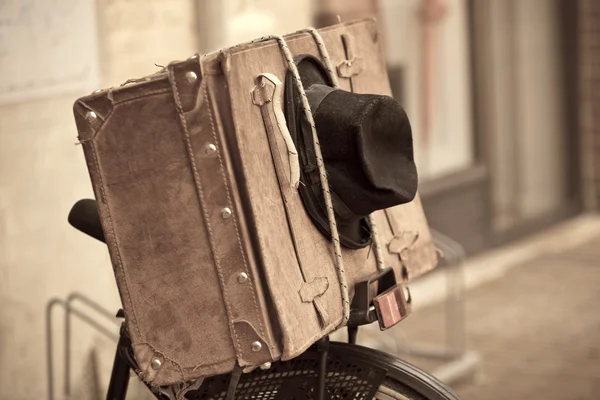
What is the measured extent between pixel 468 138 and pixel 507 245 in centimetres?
90

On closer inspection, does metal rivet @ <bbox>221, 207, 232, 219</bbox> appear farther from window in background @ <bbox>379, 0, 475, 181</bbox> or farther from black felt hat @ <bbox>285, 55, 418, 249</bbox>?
window in background @ <bbox>379, 0, 475, 181</bbox>

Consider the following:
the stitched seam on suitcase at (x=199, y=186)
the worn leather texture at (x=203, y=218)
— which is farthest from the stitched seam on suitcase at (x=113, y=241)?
the stitched seam on suitcase at (x=199, y=186)

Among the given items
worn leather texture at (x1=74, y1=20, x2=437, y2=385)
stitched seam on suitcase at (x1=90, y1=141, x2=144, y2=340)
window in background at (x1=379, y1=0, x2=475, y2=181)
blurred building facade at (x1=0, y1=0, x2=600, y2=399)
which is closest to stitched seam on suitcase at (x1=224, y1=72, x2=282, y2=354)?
worn leather texture at (x1=74, y1=20, x2=437, y2=385)

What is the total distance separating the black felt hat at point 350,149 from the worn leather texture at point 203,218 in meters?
0.05

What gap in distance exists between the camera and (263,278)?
2.16 m

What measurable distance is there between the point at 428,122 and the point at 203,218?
5.63 metres

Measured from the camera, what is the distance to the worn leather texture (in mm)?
2115

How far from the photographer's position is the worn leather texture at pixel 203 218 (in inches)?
83.3

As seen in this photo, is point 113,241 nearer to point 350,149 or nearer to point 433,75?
point 350,149

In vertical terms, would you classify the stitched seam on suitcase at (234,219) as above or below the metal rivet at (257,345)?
above

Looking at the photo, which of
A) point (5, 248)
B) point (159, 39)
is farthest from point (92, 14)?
point (5, 248)

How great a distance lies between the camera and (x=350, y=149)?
7.39 feet

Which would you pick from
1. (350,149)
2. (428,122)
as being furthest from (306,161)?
(428,122)

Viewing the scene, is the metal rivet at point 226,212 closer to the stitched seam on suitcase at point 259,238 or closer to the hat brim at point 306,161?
the stitched seam on suitcase at point 259,238
